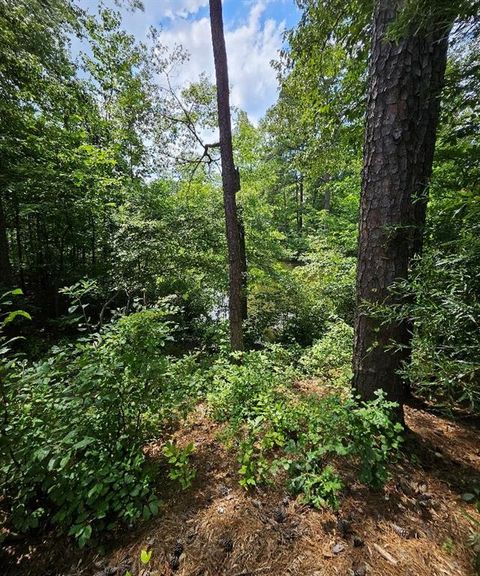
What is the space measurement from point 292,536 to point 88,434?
1.33 metres

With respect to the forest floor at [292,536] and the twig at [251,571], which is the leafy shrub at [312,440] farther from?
the twig at [251,571]

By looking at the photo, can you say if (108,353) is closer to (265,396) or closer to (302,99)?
(265,396)

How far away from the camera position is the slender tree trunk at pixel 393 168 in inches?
72.1

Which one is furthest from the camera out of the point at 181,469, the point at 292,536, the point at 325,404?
the point at 325,404

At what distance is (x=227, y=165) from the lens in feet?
13.0

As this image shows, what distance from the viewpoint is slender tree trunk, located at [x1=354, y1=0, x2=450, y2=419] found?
1.83 m

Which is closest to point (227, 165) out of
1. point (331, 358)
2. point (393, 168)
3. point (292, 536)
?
point (393, 168)

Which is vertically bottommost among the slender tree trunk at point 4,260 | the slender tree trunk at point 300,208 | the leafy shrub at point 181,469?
the leafy shrub at point 181,469

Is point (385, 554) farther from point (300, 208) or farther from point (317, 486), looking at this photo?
point (300, 208)

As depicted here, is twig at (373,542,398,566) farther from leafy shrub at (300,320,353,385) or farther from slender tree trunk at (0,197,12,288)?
slender tree trunk at (0,197,12,288)

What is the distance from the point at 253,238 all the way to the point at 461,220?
525 centimetres

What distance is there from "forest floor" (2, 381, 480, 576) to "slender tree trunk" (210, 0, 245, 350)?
244 cm

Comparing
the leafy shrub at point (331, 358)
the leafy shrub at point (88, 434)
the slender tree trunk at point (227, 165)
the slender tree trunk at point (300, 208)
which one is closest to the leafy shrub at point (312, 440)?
the leafy shrub at point (88, 434)

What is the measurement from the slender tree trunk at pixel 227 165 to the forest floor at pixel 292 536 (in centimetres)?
244
